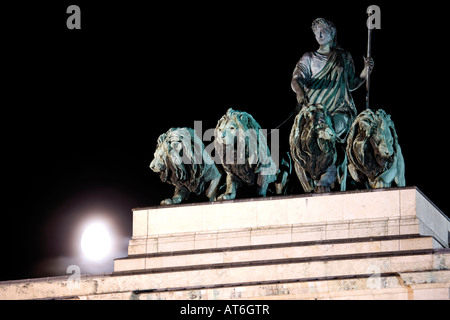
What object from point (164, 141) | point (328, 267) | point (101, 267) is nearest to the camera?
point (328, 267)

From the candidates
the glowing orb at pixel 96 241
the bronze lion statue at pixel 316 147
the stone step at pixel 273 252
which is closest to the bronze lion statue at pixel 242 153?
the bronze lion statue at pixel 316 147

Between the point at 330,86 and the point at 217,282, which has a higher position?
the point at 330,86

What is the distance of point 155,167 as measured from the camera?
184 ft

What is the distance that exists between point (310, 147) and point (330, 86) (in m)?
3.07

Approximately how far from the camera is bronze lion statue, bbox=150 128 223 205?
55.7 m

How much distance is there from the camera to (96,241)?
203ft

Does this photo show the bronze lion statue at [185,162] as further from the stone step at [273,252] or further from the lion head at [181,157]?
the stone step at [273,252]

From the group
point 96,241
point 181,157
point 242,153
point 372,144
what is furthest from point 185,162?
point 96,241

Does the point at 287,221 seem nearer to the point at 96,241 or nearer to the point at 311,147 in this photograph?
the point at 311,147

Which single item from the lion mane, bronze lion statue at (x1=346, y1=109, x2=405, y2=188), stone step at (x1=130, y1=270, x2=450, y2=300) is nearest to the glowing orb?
the lion mane

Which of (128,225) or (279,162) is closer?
(279,162)

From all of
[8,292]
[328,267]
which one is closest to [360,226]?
[328,267]

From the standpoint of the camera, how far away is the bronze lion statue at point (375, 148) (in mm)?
53531

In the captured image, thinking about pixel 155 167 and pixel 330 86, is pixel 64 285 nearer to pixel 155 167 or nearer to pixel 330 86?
pixel 155 167
